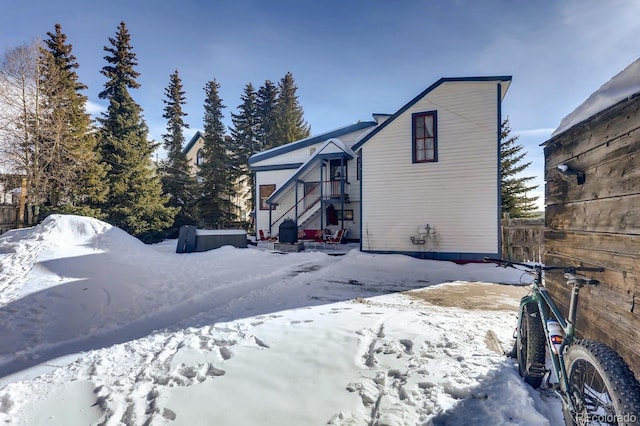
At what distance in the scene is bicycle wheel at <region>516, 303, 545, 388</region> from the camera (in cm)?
256

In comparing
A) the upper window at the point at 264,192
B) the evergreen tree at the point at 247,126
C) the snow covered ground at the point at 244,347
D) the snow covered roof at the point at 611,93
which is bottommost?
the snow covered ground at the point at 244,347

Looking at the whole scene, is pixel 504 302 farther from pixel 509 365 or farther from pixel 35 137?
pixel 35 137

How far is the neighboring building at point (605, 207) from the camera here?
2.12 m

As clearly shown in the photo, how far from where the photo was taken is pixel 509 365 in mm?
3000

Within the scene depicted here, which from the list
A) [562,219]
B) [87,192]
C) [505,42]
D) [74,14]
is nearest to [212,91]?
[87,192]

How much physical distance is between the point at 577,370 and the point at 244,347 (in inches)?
121

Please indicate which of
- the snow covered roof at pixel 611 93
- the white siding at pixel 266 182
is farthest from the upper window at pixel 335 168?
the snow covered roof at pixel 611 93

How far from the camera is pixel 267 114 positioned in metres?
28.4

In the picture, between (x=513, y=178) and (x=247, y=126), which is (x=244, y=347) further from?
(x=247, y=126)

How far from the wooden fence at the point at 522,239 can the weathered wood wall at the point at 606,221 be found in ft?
24.7

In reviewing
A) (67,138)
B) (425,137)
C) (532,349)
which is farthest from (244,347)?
(67,138)

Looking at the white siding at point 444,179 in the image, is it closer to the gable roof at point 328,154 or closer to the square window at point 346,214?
the gable roof at point 328,154

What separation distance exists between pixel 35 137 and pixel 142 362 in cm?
1572

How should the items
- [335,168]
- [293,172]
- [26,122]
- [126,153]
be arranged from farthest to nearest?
[293,172] < [126,153] < [335,168] < [26,122]
